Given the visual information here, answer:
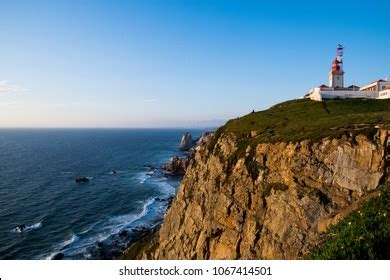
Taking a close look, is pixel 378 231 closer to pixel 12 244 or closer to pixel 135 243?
pixel 135 243

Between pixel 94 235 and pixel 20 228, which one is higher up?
pixel 20 228

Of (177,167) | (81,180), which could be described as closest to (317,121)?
(81,180)

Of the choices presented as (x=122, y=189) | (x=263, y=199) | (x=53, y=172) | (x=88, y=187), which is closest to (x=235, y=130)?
(x=263, y=199)

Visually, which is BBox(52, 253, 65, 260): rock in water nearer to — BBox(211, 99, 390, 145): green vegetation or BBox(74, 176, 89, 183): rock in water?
BBox(211, 99, 390, 145): green vegetation

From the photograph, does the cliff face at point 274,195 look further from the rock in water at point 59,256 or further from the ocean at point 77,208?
the ocean at point 77,208

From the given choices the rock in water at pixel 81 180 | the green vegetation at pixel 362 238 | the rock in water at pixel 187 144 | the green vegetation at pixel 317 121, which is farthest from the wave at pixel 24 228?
the rock in water at pixel 187 144

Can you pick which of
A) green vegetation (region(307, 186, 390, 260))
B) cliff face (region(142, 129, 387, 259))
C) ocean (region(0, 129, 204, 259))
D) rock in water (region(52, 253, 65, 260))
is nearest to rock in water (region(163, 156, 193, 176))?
ocean (region(0, 129, 204, 259))

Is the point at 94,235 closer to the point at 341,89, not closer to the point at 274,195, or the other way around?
the point at 274,195
